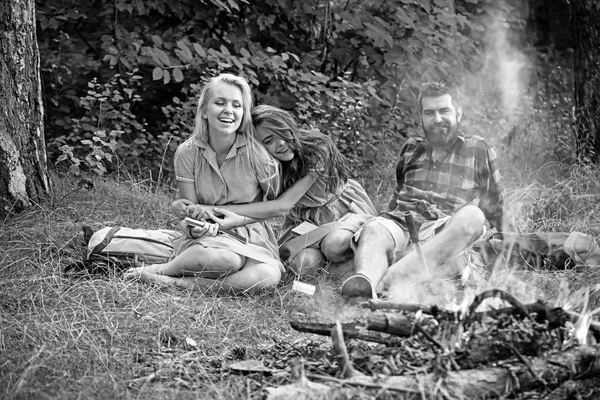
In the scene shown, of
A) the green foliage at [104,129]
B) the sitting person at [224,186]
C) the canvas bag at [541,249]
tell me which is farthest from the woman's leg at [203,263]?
the green foliage at [104,129]

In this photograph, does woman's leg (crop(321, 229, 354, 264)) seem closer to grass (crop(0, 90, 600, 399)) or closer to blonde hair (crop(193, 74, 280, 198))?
grass (crop(0, 90, 600, 399))

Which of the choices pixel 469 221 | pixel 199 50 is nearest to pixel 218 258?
pixel 469 221

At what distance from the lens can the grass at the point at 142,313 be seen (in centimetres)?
277

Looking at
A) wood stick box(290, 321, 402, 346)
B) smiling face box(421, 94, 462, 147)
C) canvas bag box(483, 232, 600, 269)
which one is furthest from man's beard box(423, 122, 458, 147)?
wood stick box(290, 321, 402, 346)

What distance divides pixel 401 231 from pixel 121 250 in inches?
62.3

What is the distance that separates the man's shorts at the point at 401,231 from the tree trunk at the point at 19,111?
7.16 ft

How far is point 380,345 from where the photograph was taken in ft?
9.62

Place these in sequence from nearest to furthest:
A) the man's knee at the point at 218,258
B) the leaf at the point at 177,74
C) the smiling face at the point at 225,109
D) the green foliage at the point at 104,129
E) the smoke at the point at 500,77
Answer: the man's knee at the point at 218,258 → the smiling face at the point at 225,109 → the green foliage at the point at 104,129 → the leaf at the point at 177,74 → the smoke at the point at 500,77

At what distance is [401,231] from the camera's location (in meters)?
4.18

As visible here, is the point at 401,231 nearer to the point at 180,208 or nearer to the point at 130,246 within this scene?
the point at 180,208

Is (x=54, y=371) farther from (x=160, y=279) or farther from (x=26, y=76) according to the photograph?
(x=26, y=76)

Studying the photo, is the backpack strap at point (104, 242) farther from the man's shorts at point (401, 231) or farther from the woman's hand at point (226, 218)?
the man's shorts at point (401, 231)

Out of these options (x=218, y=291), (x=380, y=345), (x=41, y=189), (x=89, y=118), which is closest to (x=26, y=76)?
(x=41, y=189)

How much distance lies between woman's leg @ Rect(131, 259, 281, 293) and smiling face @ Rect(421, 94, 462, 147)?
1228mm
